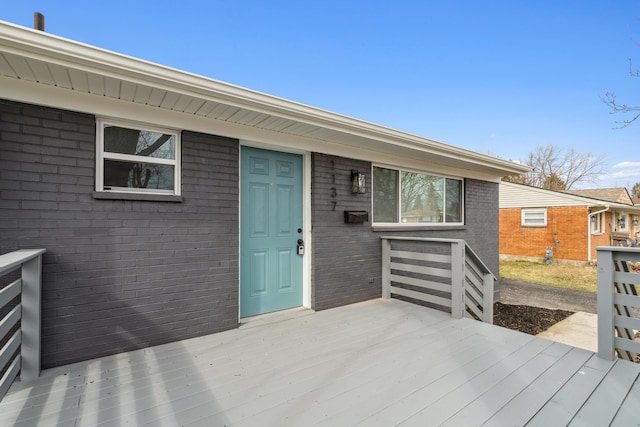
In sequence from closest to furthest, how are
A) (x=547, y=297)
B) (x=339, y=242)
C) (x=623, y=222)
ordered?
(x=339, y=242) < (x=547, y=297) < (x=623, y=222)

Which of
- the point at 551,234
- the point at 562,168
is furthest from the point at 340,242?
the point at 562,168

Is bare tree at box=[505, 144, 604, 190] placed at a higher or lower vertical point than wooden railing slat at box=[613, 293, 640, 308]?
higher

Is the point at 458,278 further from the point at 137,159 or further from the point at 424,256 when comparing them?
the point at 137,159

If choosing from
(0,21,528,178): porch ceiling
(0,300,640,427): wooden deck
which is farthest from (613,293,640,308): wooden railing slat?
(0,21,528,178): porch ceiling

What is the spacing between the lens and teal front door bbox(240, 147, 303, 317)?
3494mm

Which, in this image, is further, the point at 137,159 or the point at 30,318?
the point at 137,159

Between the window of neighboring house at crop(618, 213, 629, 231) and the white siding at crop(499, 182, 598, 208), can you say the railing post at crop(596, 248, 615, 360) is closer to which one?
the white siding at crop(499, 182, 598, 208)

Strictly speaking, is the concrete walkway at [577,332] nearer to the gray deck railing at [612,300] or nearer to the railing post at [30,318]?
the gray deck railing at [612,300]

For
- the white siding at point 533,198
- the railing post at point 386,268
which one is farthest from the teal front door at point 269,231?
the white siding at point 533,198

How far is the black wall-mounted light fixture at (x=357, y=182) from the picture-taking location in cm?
420

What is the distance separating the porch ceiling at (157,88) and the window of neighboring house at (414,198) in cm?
100

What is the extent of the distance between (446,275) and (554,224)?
13.6 meters

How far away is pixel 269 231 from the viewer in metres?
3.67

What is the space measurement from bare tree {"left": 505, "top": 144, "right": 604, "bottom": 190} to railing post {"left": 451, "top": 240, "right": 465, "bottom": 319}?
24744 millimetres
